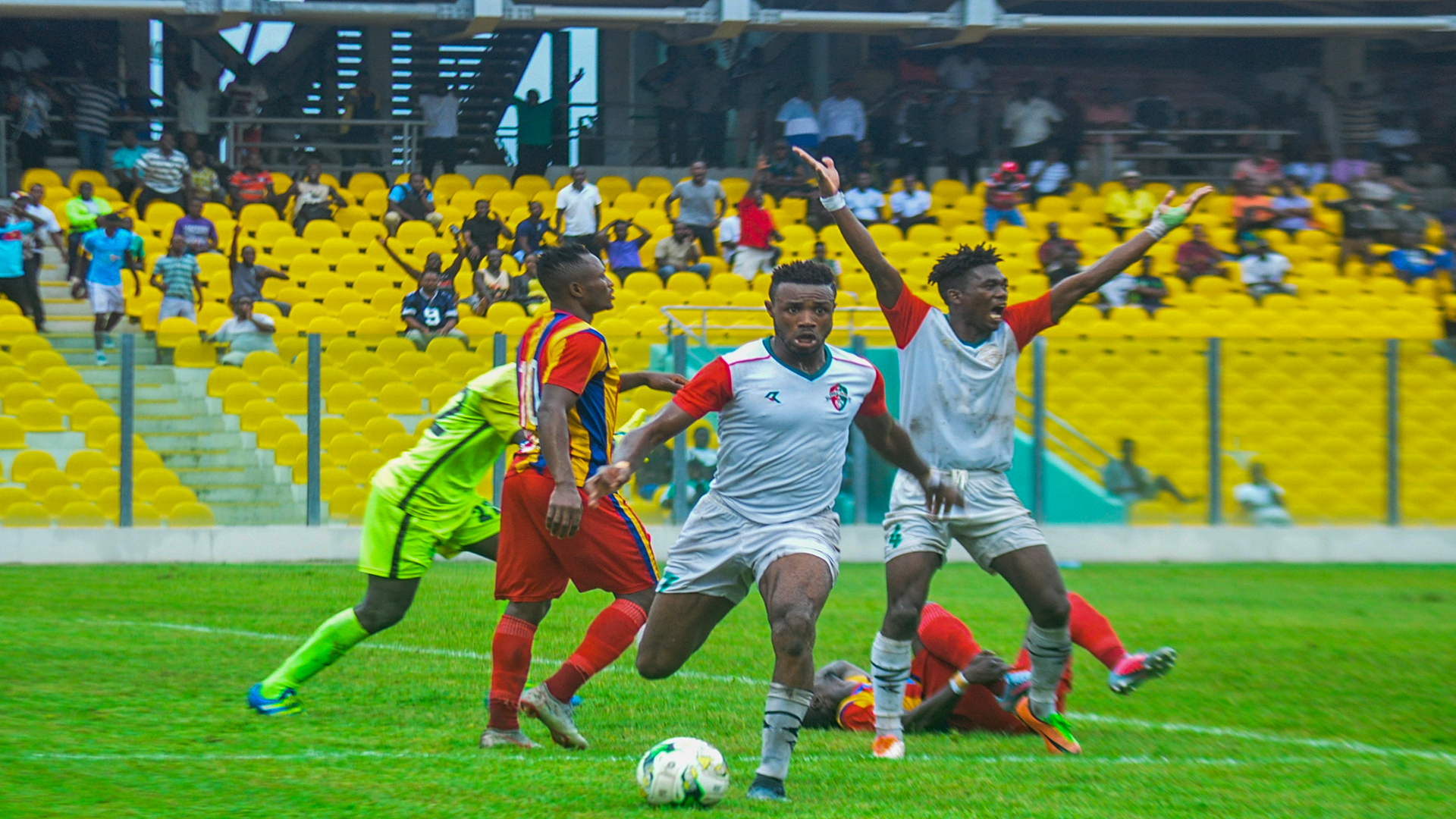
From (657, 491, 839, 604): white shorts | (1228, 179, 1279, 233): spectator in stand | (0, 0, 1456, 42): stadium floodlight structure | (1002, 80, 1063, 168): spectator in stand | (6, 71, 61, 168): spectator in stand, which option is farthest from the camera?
(1002, 80, 1063, 168): spectator in stand

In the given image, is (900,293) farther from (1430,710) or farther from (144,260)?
(144,260)

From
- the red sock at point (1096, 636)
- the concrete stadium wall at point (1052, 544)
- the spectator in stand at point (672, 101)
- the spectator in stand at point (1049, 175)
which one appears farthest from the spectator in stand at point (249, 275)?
the red sock at point (1096, 636)

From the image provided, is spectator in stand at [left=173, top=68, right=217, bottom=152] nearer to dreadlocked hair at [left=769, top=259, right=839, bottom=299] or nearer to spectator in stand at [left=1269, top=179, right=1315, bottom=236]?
spectator in stand at [left=1269, top=179, right=1315, bottom=236]

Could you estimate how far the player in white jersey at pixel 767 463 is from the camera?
5.87 meters

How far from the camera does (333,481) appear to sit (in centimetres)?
1544

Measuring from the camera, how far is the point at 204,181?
2081cm

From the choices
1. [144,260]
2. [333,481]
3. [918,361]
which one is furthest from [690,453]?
[918,361]

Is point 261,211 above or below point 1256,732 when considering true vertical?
above

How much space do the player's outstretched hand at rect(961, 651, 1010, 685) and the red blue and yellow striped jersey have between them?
6.04 ft

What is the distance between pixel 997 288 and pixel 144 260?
1462cm

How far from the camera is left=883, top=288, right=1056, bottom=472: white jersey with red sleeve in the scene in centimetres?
687

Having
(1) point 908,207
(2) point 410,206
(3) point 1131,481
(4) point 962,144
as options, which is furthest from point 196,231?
(3) point 1131,481

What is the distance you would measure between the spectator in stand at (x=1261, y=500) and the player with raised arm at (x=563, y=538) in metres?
11.6

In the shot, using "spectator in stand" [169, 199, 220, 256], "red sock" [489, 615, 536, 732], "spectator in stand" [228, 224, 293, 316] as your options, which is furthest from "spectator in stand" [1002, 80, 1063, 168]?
"red sock" [489, 615, 536, 732]
